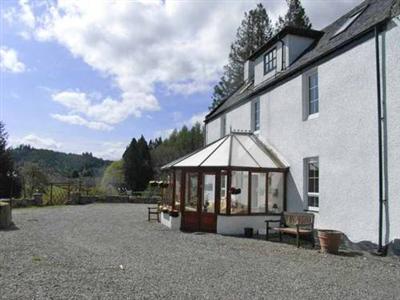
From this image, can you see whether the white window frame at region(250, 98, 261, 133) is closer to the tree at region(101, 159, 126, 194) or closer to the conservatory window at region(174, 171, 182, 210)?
the conservatory window at region(174, 171, 182, 210)

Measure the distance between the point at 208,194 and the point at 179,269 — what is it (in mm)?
7191

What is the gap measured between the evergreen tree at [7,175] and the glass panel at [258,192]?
20.1 meters

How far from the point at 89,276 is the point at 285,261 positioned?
14.9ft

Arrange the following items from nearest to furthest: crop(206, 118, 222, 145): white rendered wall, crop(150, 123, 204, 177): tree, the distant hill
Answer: crop(206, 118, 222, 145): white rendered wall < crop(150, 123, 204, 177): tree < the distant hill

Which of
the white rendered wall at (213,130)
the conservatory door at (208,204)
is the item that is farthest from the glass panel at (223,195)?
the white rendered wall at (213,130)

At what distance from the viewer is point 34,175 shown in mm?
33812

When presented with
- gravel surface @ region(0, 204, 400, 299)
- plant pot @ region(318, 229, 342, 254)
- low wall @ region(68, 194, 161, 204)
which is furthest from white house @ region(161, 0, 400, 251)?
low wall @ region(68, 194, 161, 204)

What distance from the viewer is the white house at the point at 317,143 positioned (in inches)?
421

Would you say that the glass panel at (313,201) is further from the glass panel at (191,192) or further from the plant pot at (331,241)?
the glass panel at (191,192)

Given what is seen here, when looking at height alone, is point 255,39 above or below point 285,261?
above

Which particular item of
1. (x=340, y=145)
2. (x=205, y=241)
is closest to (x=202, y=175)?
(x=205, y=241)

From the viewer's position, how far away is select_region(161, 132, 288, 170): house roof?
15578 millimetres

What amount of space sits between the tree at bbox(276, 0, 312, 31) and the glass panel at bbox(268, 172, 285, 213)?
2184 cm

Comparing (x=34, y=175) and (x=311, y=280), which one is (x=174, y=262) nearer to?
(x=311, y=280)
